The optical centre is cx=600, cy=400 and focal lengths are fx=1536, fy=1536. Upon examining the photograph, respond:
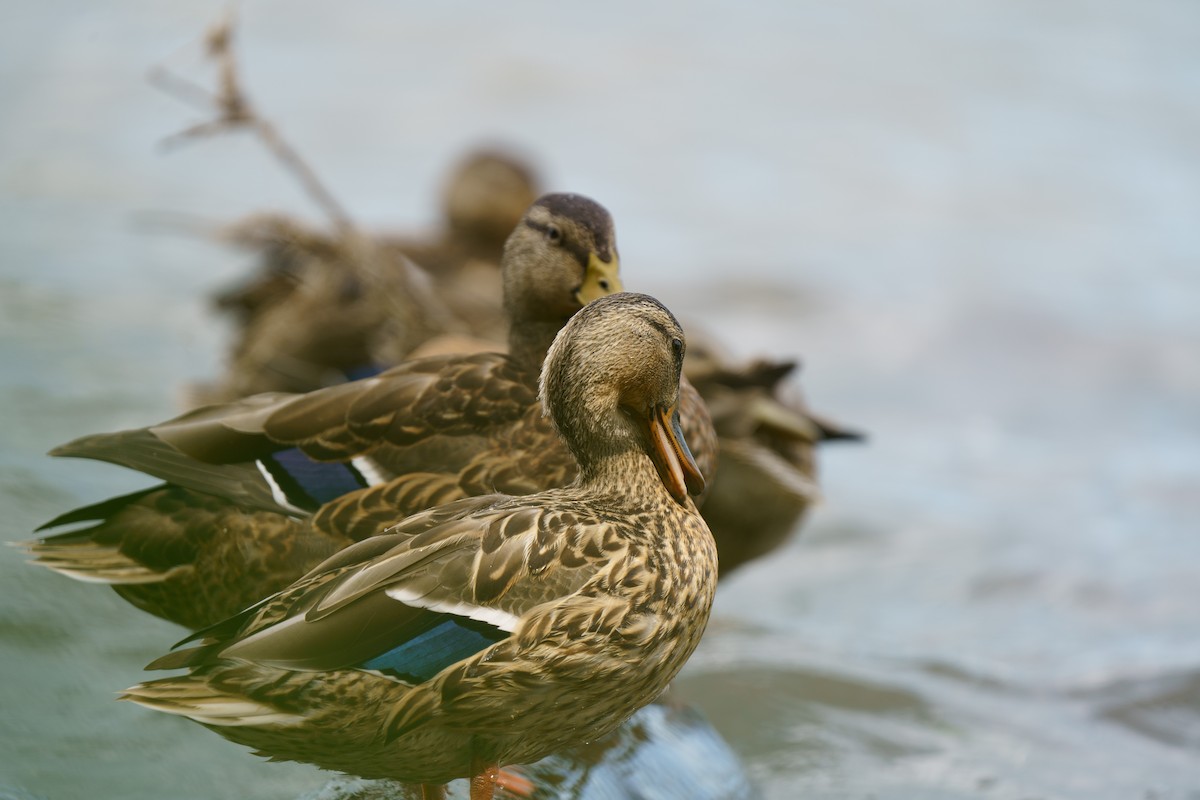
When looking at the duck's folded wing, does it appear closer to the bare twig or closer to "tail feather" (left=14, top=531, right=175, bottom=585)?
"tail feather" (left=14, top=531, right=175, bottom=585)

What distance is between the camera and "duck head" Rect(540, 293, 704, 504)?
2773mm

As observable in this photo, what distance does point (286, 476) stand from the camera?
3211 millimetres

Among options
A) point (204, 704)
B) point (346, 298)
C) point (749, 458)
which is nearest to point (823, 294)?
point (346, 298)

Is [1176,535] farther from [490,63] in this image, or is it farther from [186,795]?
[490,63]

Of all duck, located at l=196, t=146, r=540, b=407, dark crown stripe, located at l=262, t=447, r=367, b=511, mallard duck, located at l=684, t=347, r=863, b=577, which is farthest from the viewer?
duck, located at l=196, t=146, r=540, b=407

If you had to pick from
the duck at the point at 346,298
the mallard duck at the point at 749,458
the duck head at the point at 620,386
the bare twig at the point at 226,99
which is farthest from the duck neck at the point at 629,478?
the duck at the point at 346,298

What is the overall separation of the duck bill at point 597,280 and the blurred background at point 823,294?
4.35 feet

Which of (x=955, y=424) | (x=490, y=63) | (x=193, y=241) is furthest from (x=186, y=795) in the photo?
(x=490, y=63)

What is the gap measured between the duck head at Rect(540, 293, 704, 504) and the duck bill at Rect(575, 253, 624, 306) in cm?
94

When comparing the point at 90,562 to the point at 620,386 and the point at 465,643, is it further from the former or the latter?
the point at 620,386

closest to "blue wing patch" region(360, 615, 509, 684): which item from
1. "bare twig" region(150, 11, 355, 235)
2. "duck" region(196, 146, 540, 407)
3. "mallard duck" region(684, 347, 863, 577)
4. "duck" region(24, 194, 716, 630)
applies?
"duck" region(24, 194, 716, 630)

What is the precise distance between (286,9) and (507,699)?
41.7ft

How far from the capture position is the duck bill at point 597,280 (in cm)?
380

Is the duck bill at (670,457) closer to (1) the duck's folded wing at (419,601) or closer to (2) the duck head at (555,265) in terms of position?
(1) the duck's folded wing at (419,601)
